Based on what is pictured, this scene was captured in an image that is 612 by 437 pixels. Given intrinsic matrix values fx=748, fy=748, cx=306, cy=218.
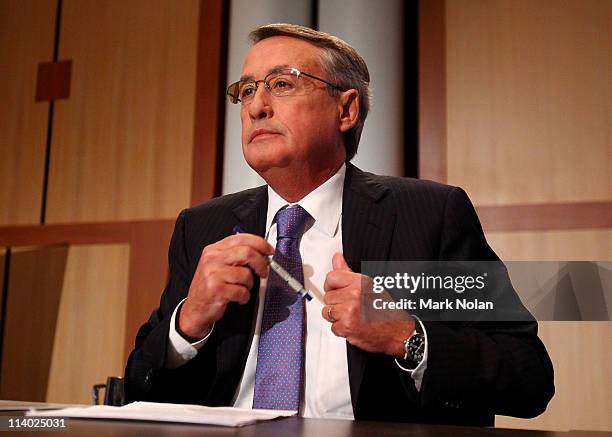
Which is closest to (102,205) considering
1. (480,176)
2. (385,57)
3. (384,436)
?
(385,57)

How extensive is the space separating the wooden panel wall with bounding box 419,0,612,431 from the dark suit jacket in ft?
3.78

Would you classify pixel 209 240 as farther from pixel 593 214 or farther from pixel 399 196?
pixel 593 214

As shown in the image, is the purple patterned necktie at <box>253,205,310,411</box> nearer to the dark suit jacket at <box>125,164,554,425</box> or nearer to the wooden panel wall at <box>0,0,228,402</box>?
the dark suit jacket at <box>125,164,554,425</box>

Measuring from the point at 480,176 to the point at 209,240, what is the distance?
1416 mm

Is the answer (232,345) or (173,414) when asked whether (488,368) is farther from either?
(173,414)

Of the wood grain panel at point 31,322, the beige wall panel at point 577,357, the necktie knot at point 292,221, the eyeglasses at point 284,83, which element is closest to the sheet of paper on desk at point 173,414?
the necktie knot at point 292,221

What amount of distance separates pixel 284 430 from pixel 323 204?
33.1 inches

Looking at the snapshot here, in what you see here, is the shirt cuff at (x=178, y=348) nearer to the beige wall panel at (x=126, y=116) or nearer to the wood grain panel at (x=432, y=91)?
the wood grain panel at (x=432, y=91)

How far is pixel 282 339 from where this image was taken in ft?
4.77

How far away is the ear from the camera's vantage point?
1814mm

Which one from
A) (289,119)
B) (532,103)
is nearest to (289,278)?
(289,119)

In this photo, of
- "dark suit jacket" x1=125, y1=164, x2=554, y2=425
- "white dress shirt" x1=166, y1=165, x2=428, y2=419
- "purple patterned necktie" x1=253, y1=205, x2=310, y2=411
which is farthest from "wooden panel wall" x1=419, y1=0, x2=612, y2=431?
"purple patterned necktie" x1=253, y1=205, x2=310, y2=411

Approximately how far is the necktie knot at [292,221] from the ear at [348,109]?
0.31 m

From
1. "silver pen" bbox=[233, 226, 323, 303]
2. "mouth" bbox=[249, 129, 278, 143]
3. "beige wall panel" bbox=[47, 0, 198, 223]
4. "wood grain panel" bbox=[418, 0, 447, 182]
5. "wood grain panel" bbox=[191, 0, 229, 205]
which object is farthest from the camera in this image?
"beige wall panel" bbox=[47, 0, 198, 223]
